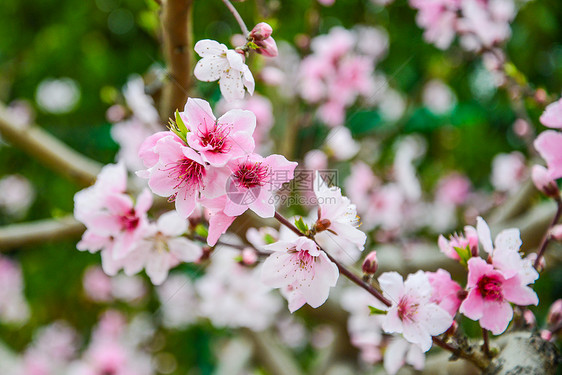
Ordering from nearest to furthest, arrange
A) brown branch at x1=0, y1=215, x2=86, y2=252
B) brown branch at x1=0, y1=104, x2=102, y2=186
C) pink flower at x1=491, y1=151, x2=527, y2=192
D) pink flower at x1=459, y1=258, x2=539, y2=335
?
1. pink flower at x1=459, y1=258, x2=539, y2=335
2. brown branch at x1=0, y1=215, x2=86, y2=252
3. brown branch at x1=0, y1=104, x2=102, y2=186
4. pink flower at x1=491, y1=151, x2=527, y2=192

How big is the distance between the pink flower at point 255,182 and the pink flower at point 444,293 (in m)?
0.30

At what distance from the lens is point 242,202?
0.56 meters

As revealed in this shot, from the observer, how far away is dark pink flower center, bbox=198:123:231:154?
569 millimetres

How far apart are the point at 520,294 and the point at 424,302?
142mm

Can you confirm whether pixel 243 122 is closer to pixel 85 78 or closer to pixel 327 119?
pixel 327 119

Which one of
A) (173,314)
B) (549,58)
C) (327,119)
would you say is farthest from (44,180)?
(549,58)

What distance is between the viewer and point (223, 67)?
2.18 ft

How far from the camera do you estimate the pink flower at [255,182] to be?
1.83 ft

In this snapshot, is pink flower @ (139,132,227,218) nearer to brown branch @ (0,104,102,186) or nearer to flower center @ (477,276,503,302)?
flower center @ (477,276,503,302)

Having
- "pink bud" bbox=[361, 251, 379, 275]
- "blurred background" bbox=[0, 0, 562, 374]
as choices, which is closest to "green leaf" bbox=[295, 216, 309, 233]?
"pink bud" bbox=[361, 251, 379, 275]

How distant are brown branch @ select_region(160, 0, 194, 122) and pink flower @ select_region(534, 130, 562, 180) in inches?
24.7

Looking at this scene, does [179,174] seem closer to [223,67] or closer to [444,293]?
[223,67]

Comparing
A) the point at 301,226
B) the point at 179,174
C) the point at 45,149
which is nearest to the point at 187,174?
the point at 179,174

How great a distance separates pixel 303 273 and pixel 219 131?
228 millimetres
